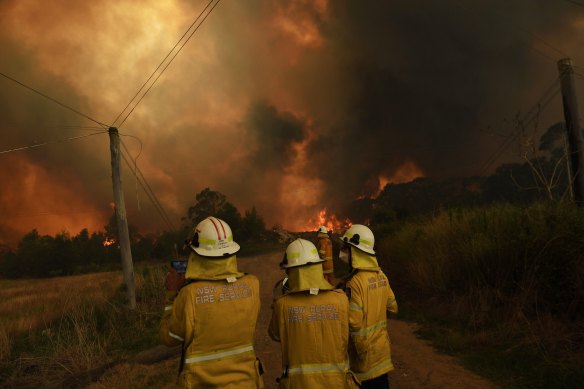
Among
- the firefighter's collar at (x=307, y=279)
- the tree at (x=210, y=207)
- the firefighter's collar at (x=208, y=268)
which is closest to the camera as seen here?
the firefighter's collar at (x=208, y=268)

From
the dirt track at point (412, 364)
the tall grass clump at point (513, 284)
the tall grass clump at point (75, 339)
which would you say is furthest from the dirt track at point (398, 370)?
the tall grass clump at point (75, 339)

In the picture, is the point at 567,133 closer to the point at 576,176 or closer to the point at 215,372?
the point at 576,176

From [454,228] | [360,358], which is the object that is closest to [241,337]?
[360,358]

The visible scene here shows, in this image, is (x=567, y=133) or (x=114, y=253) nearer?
(x=567, y=133)

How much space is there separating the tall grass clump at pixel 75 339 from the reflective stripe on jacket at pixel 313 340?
19.5 ft

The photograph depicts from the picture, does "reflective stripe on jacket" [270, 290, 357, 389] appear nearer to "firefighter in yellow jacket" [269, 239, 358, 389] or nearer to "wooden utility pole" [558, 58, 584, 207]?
"firefighter in yellow jacket" [269, 239, 358, 389]

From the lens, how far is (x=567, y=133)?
1187 cm

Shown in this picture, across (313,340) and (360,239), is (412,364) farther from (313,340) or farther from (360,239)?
(313,340)

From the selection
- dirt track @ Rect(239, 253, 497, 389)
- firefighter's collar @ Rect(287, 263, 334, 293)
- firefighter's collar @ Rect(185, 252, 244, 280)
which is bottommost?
dirt track @ Rect(239, 253, 497, 389)

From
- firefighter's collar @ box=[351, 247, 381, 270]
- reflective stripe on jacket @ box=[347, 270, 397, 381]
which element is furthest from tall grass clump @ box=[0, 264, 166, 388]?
firefighter's collar @ box=[351, 247, 381, 270]

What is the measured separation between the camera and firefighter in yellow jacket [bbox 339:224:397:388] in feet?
12.4

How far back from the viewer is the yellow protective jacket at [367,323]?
12.4ft

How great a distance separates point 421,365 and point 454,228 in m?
5.75

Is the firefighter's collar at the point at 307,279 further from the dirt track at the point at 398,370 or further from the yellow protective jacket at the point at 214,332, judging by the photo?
→ the dirt track at the point at 398,370
